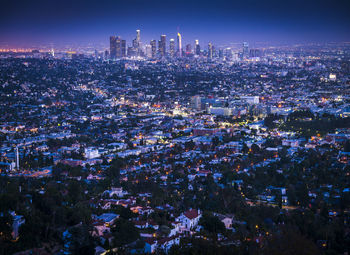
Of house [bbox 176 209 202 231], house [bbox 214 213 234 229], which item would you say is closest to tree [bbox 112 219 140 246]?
house [bbox 176 209 202 231]

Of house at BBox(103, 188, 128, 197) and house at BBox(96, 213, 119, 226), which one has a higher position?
house at BBox(96, 213, 119, 226)

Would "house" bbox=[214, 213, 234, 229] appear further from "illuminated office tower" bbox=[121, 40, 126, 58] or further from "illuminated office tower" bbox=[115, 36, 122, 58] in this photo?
"illuminated office tower" bbox=[121, 40, 126, 58]

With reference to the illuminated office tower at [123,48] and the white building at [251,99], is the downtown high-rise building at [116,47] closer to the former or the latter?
the illuminated office tower at [123,48]

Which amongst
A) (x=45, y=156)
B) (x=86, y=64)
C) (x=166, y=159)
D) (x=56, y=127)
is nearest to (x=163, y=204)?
(x=166, y=159)

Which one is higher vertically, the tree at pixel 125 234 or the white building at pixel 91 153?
the tree at pixel 125 234

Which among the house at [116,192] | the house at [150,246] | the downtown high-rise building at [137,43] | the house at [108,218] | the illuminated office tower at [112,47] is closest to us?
the house at [150,246]

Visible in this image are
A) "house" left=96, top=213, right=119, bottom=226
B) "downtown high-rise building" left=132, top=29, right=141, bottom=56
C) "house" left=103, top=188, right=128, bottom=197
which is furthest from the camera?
"downtown high-rise building" left=132, top=29, right=141, bottom=56

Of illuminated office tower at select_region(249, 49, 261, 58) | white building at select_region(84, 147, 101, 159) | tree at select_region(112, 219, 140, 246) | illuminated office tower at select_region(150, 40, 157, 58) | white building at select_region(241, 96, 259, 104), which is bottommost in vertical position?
white building at select_region(84, 147, 101, 159)

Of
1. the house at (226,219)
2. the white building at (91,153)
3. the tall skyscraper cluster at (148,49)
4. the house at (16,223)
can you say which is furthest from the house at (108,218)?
the tall skyscraper cluster at (148,49)

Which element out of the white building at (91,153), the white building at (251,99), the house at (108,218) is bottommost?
the white building at (91,153)

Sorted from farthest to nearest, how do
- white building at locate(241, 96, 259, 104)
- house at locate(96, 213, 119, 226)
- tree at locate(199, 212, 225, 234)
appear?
white building at locate(241, 96, 259, 104) < house at locate(96, 213, 119, 226) < tree at locate(199, 212, 225, 234)

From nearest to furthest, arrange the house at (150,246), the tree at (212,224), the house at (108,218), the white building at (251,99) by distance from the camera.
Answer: the house at (150,246) → the tree at (212,224) → the house at (108,218) → the white building at (251,99)

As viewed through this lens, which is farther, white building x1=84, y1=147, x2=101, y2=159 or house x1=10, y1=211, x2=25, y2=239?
white building x1=84, y1=147, x2=101, y2=159
